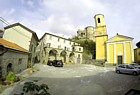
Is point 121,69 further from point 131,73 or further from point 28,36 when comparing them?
point 28,36

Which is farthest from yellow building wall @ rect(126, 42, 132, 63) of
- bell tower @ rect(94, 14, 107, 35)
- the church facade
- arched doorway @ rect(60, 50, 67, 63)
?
arched doorway @ rect(60, 50, 67, 63)

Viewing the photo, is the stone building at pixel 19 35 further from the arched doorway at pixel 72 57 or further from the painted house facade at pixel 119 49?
the arched doorway at pixel 72 57

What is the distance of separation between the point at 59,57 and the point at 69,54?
4304 mm

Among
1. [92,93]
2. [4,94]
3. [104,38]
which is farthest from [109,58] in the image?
[4,94]

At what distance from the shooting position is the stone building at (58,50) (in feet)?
123

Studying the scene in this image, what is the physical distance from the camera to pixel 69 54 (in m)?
43.3

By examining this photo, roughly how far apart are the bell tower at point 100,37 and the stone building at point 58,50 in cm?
924

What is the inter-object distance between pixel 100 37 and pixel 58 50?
12924 millimetres

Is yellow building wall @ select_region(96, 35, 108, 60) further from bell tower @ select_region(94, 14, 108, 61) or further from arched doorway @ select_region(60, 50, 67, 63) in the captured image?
arched doorway @ select_region(60, 50, 67, 63)

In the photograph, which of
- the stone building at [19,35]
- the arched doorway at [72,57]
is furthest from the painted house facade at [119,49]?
the stone building at [19,35]

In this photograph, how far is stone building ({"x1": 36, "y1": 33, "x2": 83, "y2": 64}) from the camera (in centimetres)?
3744

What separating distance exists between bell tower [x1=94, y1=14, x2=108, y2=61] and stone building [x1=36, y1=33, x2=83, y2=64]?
924 cm

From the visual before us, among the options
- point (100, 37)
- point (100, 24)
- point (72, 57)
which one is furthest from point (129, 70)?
point (72, 57)

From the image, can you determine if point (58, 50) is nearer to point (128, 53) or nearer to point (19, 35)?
point (19, 35)
